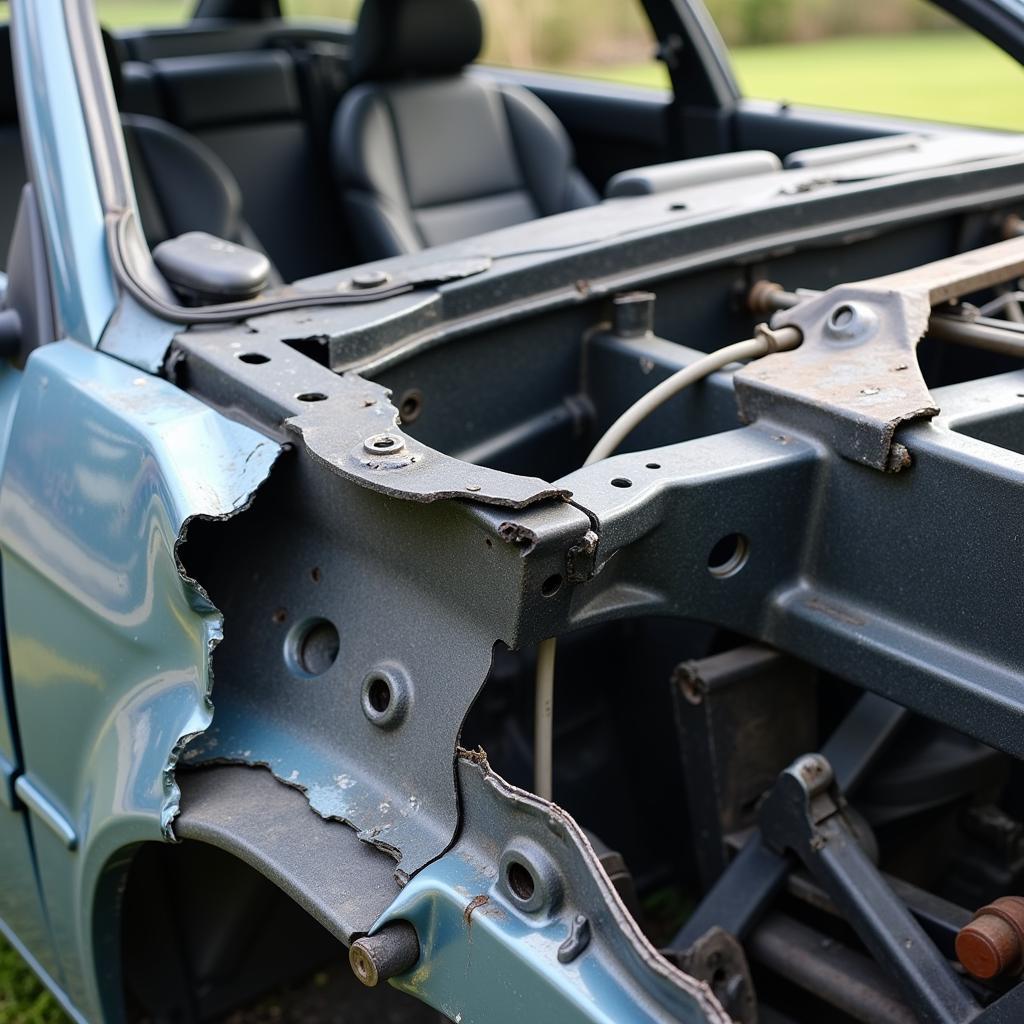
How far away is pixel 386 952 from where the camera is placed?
1.19 meters

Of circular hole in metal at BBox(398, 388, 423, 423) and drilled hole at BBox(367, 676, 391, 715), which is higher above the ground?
circular hole in metal at BBox(398, 388, 423, 423)

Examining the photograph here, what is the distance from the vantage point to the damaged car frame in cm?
125

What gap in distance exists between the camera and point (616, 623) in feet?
6.90

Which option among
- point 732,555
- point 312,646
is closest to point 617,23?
point 732,555

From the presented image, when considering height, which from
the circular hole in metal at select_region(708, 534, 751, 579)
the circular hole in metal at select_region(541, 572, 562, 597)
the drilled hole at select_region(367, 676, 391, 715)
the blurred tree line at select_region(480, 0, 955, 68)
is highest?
the circular hole in metal at select_region(541, 572, 562, 597)

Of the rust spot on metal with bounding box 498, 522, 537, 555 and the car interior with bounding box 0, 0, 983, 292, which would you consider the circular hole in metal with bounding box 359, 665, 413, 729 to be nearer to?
the rust spot on metal with bounding box 498, 522, 537, 555

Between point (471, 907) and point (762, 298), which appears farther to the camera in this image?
point (762, 298)

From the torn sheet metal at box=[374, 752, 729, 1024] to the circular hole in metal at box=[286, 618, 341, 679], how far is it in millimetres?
283

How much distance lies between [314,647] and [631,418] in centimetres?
46

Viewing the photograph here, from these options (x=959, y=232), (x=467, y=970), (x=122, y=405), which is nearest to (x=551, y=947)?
(x=467, y=970)

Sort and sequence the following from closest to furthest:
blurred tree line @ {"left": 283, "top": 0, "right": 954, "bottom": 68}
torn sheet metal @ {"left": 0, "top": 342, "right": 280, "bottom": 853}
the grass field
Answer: torn sheet metal @ {"left": 0, "top": 342, "right": 280, "bottom": 853}
the grass field
blurred tree line @ {"left": 283, "top": 0, "right": 954, "bottom": 68}

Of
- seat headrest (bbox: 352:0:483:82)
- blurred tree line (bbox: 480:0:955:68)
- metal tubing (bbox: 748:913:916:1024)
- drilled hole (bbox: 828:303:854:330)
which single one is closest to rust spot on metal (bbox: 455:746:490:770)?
metal tubing (bbox: 748:913:916:1024)

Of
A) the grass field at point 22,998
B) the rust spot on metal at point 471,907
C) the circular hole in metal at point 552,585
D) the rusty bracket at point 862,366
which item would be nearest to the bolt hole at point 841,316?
the rusty bracket at point 862,366

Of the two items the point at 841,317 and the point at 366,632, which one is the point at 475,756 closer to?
the point at 366,632
